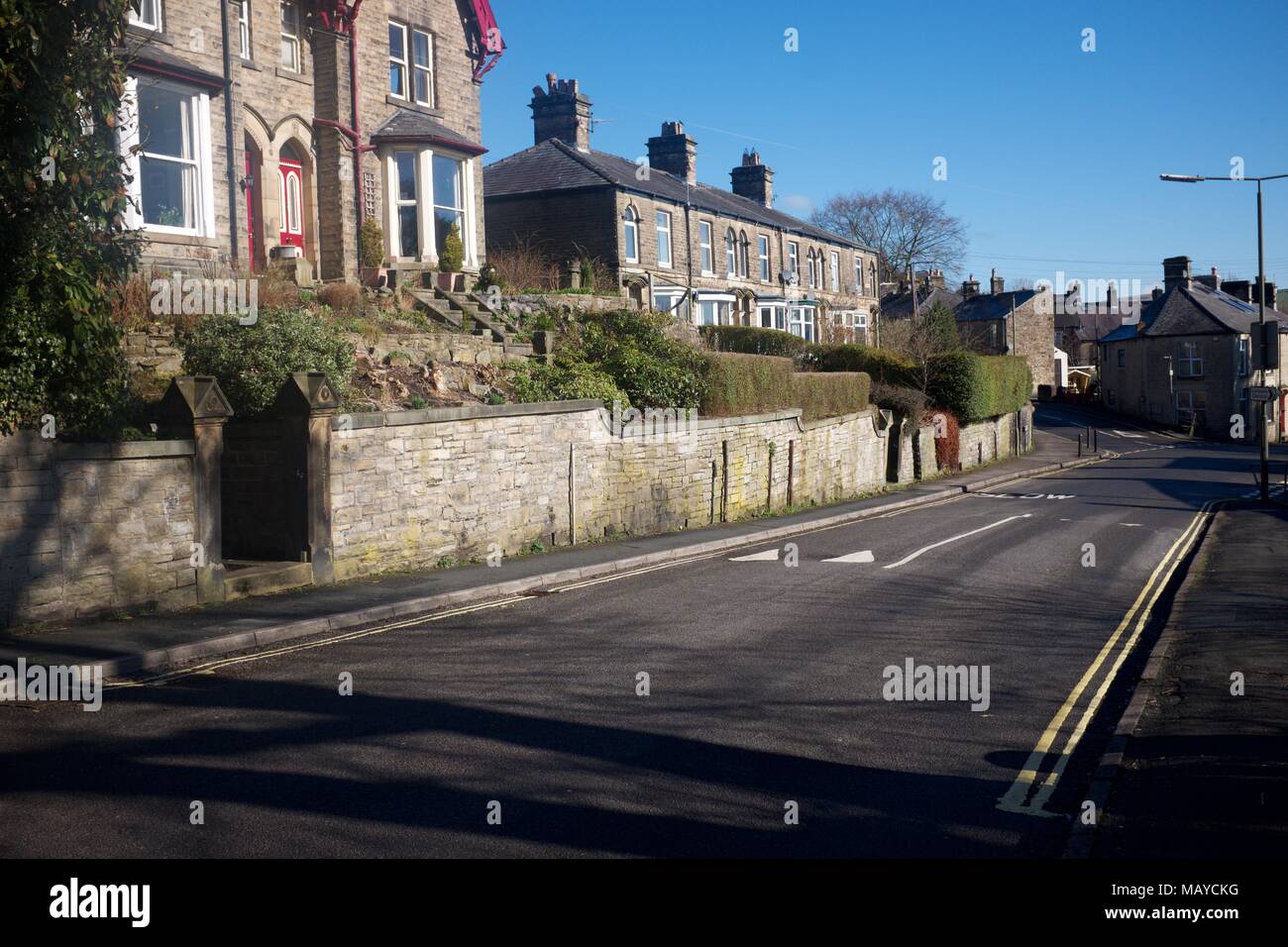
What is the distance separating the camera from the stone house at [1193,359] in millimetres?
70750

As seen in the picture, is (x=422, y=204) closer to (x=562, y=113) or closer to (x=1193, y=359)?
(x=562, y=113)

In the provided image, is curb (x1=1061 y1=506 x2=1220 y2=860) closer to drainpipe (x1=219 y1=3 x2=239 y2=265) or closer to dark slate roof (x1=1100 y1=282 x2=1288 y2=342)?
drainpipe (x1=219 y1=3 x2=239 y2=265)

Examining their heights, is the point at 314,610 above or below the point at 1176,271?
below

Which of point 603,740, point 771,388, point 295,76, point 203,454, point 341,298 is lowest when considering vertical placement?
point 603,740

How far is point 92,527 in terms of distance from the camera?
11.4 m

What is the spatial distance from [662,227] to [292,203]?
19.5 m

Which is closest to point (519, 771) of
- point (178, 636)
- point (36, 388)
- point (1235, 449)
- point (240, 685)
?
point (240, 685)

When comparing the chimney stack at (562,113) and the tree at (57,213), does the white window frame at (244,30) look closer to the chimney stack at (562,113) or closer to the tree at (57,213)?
the tree at (57,213)

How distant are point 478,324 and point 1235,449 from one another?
5201 cm

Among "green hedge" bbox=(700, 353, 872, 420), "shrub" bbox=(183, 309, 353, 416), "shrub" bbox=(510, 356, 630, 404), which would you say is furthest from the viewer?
"green hedge" bbox=(700, 353, 872, 420)

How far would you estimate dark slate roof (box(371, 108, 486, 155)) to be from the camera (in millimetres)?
26773

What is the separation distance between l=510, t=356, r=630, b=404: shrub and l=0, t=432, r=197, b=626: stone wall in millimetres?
8080

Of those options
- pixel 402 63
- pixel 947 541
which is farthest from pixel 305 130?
pixel 947 541

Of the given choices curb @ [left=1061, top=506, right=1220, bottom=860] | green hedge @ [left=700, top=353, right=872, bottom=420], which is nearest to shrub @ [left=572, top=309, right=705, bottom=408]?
green hedge @ [left=700, top=353, right=872, bottom=420]
